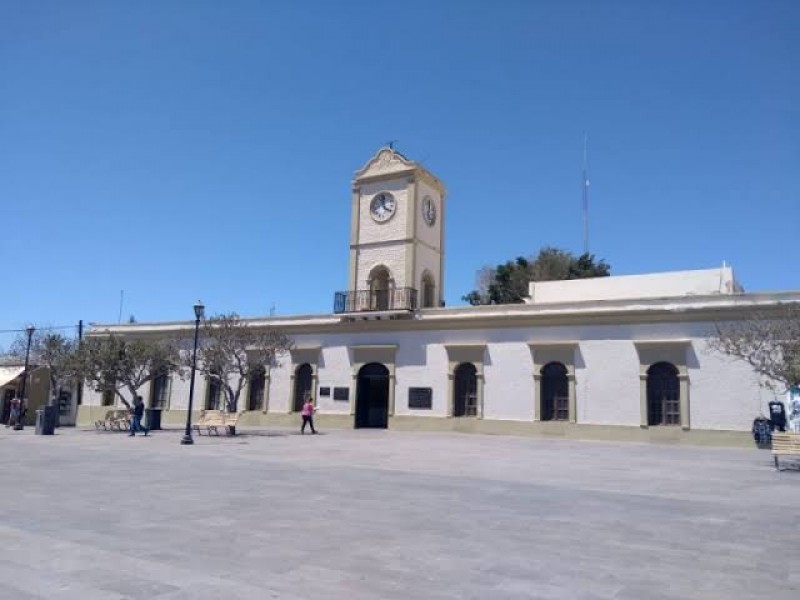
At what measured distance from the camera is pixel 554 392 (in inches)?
942

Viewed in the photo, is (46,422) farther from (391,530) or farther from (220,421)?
(391,530)

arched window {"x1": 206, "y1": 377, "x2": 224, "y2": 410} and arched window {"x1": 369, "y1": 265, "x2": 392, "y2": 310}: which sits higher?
arched window {"x1": 369, "y1": 265, "x2": 392, "y2": 310}

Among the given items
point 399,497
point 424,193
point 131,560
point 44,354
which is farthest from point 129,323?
point 131,560

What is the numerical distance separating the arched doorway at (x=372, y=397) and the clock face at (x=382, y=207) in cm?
687

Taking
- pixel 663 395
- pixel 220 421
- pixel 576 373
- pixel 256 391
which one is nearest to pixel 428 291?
pixel 576 373

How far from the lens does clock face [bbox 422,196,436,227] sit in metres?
30.0

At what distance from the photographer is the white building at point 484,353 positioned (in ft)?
70.6

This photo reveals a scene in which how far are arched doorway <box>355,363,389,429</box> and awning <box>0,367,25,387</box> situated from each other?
18454 millimetres

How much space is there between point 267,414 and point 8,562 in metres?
24.5

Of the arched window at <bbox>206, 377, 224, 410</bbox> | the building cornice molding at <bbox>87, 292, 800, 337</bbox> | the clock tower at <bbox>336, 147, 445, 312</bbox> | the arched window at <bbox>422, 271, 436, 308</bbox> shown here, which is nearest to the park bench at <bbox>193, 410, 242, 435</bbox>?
the building cornice molding at <bbox>87, 292, 800, 337</bbox>

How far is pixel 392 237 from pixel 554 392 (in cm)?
1020

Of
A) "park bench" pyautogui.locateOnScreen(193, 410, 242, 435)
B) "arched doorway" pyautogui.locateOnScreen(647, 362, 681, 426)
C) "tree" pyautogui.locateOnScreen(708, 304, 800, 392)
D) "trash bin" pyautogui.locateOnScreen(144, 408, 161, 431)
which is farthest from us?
"trash bin" pyautogui.locateOnScreen(144, 408, 161, 431)

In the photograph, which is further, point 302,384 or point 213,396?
point 213,396

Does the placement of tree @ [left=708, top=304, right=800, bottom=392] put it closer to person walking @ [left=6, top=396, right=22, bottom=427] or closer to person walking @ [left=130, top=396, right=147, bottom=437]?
person walking @ [left=130, top=396, right=147, bottom=437]
